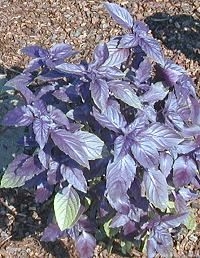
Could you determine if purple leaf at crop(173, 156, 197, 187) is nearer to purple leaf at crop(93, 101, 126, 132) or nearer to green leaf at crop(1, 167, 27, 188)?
purple leaf at crop(93, 101, 126, 132)

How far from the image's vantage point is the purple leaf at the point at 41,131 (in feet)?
8.66

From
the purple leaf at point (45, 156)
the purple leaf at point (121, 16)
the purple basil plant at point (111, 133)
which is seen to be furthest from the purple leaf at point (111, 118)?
the purple leaf at point (121, 16)

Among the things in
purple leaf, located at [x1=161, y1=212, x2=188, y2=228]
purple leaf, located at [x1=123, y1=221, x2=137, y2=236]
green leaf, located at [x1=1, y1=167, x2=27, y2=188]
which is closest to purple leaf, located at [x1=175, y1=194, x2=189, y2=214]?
purple leaf, located at [x1=161, y1=212, x2=188, y2=228]

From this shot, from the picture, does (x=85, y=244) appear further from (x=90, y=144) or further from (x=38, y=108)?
(x=38, y=108)

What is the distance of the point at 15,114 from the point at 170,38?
1.93m

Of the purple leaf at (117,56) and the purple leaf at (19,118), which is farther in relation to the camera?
the purple leaf at (117,56)

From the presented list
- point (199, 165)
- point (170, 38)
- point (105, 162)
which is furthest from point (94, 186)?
point (170, 38)

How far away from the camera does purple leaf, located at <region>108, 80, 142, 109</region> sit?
8.85 ft

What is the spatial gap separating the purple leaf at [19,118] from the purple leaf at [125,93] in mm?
312

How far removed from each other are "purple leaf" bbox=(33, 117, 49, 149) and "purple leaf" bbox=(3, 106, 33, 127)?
32 mm

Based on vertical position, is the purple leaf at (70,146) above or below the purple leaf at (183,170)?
above

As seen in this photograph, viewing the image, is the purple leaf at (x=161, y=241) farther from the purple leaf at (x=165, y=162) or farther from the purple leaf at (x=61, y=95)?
the purple leaf at (x=61, y=95)

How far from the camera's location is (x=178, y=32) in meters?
4.46

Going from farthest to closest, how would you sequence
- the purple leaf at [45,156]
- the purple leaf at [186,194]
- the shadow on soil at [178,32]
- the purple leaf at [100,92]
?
the shadow on soil at [178,32], the purple leaf at [186,194], the purple leaf at [45,156], the purple leaf at [100,92]
